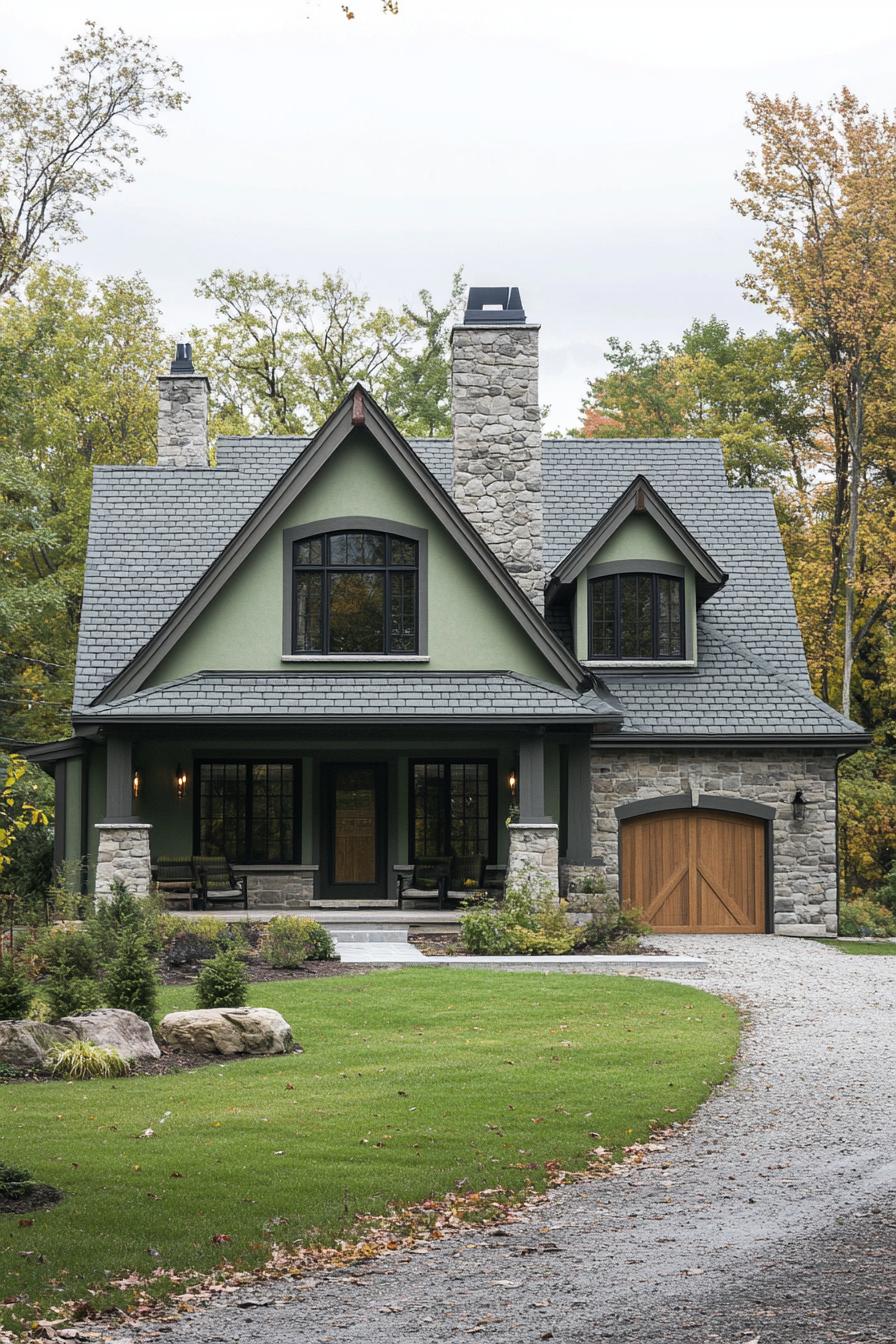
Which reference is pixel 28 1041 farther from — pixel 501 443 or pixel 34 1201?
pixel 501 443

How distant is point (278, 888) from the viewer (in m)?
21.6

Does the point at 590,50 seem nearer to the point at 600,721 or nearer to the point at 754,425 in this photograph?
the point at 600,721

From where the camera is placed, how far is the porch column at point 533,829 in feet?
64.4

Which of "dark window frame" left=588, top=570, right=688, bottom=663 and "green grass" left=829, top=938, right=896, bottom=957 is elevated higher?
"dark window frame" left=588, top=570, right=688, bottom=663

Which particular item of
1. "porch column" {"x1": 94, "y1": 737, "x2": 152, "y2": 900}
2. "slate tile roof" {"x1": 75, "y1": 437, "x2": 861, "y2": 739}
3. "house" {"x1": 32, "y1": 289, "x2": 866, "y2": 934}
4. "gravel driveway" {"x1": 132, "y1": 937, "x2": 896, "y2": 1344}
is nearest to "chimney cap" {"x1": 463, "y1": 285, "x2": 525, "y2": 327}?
"house" {"x1": 32, "y1": 289, "x2": 866, "y2": 934}

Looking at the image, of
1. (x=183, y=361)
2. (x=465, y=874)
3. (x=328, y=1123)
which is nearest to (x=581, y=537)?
(x=465, y=874)

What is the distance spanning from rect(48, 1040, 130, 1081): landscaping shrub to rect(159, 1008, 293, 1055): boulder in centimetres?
81

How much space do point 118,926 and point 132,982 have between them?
8.73 ft

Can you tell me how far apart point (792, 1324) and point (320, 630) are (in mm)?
15889

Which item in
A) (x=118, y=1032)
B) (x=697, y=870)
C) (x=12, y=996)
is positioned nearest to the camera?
(x=118, y=1032)

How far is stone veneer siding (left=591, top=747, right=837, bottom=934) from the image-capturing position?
21547mm

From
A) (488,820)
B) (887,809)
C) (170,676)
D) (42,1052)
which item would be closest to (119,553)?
(170,676)

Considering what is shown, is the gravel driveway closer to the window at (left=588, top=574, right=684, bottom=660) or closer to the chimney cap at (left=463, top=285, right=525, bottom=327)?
the window at (left=588, top=574, right=684, bottom=660)

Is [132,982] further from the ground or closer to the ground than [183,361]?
closer to the ground
